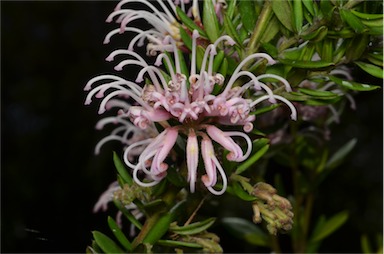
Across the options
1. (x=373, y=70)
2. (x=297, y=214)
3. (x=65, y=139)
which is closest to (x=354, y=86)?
(x=373, y=70)

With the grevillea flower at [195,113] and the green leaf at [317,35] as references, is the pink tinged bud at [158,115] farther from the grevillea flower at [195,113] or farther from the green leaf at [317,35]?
the green leaf at [317,35]

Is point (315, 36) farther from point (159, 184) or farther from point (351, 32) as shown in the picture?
point (159, 184)

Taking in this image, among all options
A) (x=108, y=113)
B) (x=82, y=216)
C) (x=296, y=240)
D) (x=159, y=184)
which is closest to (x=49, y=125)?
(x=108, y=113)

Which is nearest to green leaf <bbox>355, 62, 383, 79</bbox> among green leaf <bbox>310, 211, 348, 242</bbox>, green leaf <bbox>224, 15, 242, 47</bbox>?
green leaf <bbox>224, 15, 242, 47</bbox>

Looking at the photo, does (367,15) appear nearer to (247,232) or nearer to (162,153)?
(162,153)

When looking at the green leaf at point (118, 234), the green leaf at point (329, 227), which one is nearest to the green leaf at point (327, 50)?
the green leaf at point (118, 234)
